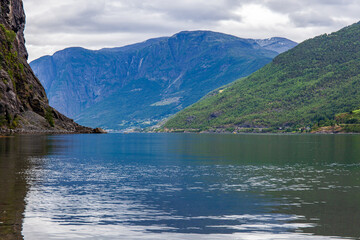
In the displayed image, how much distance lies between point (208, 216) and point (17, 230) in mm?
14861

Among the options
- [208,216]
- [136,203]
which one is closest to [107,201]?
[136,203]

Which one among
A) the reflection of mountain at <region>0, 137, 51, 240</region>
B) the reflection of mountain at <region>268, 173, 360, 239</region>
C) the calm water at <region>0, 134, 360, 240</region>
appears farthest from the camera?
the reflection of mountain at <region>268, 173, 360, 239</region>

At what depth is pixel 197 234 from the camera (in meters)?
32.5

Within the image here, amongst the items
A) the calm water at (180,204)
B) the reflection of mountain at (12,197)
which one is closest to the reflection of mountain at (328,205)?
the calm water at (180,204)

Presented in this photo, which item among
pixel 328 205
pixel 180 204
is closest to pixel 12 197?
pixel 180 204

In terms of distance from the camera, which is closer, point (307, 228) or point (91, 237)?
point (91, 237)

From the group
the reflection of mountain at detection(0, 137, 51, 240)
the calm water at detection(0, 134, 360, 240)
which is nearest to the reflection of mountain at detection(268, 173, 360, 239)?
the calm water at detection(0, 134, 360, 240)

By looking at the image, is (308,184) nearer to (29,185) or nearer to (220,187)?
(220,187)

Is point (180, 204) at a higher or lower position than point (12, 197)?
lower

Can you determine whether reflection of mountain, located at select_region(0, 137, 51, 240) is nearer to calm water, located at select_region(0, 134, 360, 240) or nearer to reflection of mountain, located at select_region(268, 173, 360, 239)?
calm water, located at select_region(0, 134, 360, 240)

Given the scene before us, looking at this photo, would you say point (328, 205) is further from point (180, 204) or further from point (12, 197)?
point (12, 197)

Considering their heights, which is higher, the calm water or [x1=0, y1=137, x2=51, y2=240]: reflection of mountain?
[x1=0, y1=137, x2=51, y2=240]: reflection of mountain

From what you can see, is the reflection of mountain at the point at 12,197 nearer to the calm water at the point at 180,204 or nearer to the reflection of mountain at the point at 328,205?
the calm water at the point at 180,204

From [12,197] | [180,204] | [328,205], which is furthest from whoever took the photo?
[12,197]
